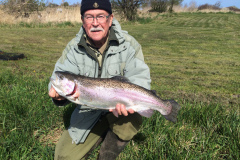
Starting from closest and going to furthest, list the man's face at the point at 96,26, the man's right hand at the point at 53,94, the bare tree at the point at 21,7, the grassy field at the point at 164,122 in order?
1. the man's right hand at the point at 53,94
2. the grassy field at the point at 164,122
3. the man's face at the point at 96,26
4. the bare tree at the point at 21,7

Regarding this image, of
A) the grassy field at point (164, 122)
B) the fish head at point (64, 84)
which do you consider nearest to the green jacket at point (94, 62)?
the grassy field at point (164, 122)

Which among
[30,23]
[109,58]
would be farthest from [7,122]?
[30,23]

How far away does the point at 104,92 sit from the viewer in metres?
2.38

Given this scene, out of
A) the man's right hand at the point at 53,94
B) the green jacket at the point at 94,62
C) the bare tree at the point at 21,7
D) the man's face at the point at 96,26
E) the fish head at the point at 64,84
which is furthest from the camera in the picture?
the bare tree at the point at 21,7

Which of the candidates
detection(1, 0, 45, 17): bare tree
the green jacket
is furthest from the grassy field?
detection(1, 0, 45, 17): bare tree

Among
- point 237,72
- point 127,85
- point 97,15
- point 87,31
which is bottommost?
point 237,72

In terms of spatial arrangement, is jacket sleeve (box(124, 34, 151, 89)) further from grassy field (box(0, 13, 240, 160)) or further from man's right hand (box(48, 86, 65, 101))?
man's right hand (box(48, 86, 65, 101))

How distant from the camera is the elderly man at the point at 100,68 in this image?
2.77 meters

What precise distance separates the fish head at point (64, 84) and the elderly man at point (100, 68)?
330mm

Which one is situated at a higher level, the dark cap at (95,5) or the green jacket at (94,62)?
the dark cap at (95,5)

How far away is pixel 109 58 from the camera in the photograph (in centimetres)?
295

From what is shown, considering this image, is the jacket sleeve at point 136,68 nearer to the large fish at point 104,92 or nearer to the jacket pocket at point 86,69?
the large fish at point 104,92

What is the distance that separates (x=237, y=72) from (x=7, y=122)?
7077 millimetres

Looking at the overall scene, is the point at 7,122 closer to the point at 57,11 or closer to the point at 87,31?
the point at 87,31
